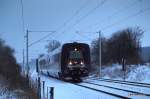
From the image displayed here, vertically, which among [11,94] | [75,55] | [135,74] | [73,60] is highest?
[75,55]

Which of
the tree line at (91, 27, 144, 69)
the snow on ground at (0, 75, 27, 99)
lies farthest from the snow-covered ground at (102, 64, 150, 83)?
the snow on ground at (0, 75, 27, 99)

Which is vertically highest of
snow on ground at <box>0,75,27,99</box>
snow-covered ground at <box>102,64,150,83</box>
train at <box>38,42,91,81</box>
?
train at <box>38,42,91,81</box>

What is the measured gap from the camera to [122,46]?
6159 centimetres

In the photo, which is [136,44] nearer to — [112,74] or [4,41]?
[112,74]

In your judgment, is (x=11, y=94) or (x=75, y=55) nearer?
(x=11, y=94)

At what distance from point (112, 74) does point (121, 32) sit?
1765cm

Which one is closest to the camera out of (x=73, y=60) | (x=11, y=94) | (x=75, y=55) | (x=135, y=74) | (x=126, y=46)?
(x=11, y=94)

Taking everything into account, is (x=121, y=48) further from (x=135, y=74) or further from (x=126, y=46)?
(x=135, y=74)

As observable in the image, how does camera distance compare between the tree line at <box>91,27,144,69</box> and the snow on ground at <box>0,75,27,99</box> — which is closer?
the snow on ground at <box>0,75,27,99</box>

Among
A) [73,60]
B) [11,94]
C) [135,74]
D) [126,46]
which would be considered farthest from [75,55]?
[126,46]

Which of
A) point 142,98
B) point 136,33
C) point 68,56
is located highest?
point 136,33

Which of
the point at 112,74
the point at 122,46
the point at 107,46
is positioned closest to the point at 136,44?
the point at 122,46

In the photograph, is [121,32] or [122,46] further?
[121,32]

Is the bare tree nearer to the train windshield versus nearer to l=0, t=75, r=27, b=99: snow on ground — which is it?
the train windshield
